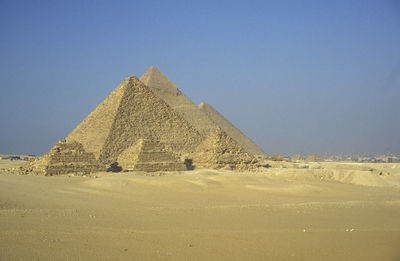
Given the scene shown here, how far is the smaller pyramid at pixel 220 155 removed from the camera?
29.7 metres

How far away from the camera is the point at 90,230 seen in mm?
6938

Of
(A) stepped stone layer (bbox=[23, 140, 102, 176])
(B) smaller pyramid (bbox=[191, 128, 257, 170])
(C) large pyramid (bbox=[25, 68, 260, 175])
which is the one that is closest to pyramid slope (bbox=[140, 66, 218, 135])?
(C) large pyramid (bbox=[25, 68, 260, 175])

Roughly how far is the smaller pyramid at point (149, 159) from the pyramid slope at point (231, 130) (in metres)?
36.7

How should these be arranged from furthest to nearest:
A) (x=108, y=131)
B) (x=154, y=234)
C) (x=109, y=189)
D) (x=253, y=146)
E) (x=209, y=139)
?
(x=253, y=146) → (x=108, y=131) → (x=209, y=139) → (x=109, y=189) → (x=154, y=234)

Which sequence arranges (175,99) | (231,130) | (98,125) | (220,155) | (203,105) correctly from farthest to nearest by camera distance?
(203,105)
(231,130)
(175,99)
(98,125)
(220,155)

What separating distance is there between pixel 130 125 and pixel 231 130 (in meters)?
31.0

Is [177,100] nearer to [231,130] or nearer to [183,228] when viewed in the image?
[231,130]

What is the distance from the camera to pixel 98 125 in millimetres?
37406

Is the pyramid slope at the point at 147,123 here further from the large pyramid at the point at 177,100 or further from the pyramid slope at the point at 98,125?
the large pyramid at the point at 177,100

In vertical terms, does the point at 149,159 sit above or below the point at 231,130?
below

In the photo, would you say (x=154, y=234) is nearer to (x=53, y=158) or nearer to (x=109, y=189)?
(x=109, y=189)

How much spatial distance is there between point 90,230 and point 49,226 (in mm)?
756

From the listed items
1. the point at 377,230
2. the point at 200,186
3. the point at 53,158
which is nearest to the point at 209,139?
the point at 53,158

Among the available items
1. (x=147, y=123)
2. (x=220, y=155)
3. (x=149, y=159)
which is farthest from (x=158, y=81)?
(x=149, y=159)
